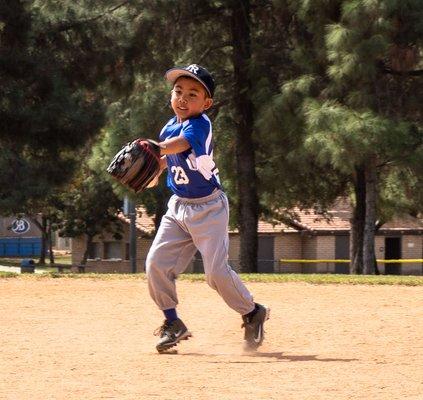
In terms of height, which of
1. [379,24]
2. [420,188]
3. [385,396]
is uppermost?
[379,24]

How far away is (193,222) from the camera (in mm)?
7156

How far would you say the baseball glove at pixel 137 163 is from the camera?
21.9 feet

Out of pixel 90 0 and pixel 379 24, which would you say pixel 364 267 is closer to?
pixel 379 24

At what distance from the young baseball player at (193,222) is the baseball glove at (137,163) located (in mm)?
191

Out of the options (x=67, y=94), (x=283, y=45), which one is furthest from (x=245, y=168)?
(x=67, y=94)

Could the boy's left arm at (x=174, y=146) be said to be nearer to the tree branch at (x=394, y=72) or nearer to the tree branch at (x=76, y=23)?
the tree branch at (x=394, y=72)

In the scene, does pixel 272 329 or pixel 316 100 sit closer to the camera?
pixel 272 329

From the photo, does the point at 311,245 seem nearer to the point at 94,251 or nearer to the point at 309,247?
the point at 309,247

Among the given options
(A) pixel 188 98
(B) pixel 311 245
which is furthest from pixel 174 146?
(B) pixel 311 245

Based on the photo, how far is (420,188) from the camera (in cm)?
2709

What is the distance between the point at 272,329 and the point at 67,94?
17.8 metres

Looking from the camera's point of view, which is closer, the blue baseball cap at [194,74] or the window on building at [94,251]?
the blue baseball cap at [194,74]

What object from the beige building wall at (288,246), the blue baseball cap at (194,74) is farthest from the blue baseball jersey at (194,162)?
the beige building wall at (288,246)

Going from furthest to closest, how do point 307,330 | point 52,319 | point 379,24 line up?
1. point 379,24
2. point 52,319
3. point 307,330
